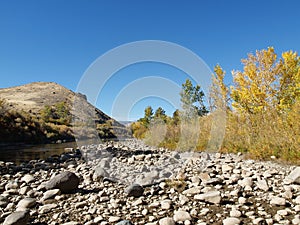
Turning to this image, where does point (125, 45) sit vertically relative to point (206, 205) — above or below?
above

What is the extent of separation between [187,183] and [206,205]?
114cm

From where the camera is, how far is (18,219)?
3111mm

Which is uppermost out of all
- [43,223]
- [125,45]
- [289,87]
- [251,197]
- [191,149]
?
[125,45]

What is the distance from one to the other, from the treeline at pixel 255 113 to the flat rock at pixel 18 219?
6.13 m

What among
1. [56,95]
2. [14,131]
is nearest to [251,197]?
[14,131]

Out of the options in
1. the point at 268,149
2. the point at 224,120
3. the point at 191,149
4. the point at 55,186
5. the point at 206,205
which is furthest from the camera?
the point at 191,149

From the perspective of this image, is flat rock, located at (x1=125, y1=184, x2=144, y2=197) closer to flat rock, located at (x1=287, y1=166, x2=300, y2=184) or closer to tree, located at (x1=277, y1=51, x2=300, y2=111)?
flat rock, located at (x1=287, y1=166, x2=300, y2=184)

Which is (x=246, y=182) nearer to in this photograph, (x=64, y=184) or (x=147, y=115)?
(x=64, y=184)

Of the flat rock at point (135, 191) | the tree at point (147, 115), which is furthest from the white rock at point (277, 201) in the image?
the tree at point (147, 115)

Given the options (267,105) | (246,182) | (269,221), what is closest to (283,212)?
(269,221)

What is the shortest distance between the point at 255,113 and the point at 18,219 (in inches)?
360

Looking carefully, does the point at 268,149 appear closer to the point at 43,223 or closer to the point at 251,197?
the point at 251,197

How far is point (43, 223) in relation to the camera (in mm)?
3258

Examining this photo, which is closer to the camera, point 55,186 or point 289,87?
point 55,186
